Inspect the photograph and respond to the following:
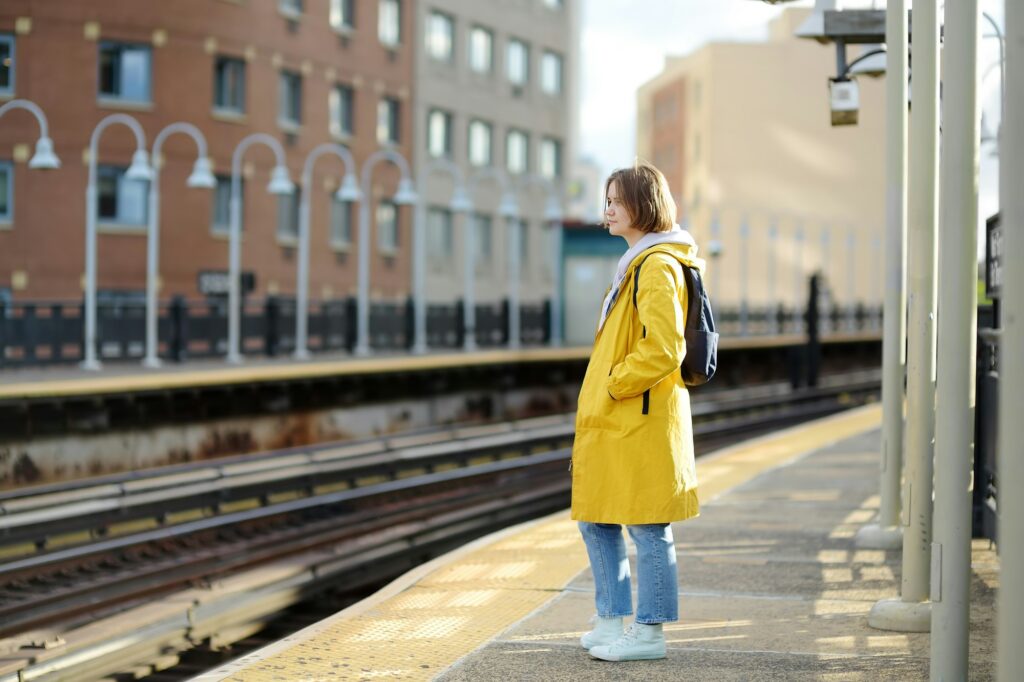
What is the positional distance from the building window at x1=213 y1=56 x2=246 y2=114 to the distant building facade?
4 cm

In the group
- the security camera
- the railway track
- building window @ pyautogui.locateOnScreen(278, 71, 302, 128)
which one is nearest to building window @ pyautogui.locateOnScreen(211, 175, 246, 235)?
building window @ pyautogui.locateOnScreen(278, 71, 302, 128)

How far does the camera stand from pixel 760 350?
4231cm

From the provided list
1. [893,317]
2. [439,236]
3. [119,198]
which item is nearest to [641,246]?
[893,317]

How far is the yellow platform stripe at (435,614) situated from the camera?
234 inches

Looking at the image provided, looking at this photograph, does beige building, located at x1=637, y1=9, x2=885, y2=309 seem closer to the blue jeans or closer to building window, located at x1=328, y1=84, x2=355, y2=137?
building window, located at x1=328, y1=84, x2=355, y2=137

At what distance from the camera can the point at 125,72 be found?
122 ft

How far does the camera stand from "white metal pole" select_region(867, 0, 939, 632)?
6590 mm

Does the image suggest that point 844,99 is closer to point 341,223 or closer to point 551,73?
point 341,223

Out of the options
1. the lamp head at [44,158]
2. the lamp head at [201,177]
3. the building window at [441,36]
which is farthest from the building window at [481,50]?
the lamp head at [44,158]

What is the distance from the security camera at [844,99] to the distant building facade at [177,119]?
86.6ft

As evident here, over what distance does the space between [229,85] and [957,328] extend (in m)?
36.1

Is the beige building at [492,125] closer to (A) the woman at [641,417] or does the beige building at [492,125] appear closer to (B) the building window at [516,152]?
(B) the building window at [516,152]

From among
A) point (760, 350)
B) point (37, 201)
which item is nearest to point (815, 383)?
point (760, 350)

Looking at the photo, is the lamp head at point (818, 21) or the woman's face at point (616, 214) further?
the lamp head at point (818, 21)
